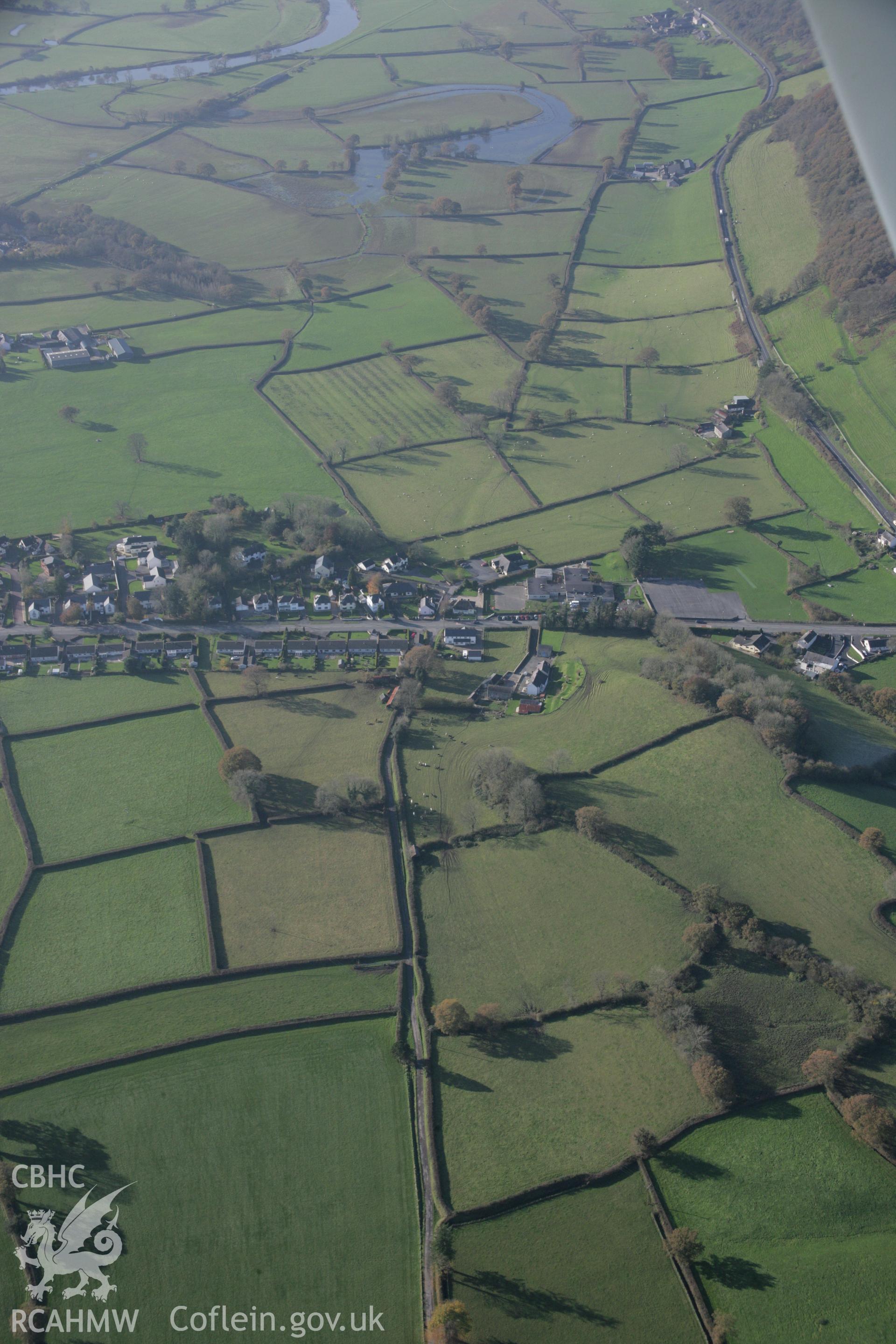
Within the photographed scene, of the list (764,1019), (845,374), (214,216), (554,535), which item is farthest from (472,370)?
(764,1019)

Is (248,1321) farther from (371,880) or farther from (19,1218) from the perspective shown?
(371,880)

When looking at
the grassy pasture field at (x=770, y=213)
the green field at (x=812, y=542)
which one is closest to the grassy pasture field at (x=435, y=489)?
the green field at (x=812, y=542)

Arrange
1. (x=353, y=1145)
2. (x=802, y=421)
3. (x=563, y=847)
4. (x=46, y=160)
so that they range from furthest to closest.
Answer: (x=46, y=160)
(x=802, y=421)
(x=563, y=847)
(x=353, y=1145)

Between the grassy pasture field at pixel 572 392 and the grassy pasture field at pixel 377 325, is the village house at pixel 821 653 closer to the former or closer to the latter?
the grassy pasture field at pixel 572 392

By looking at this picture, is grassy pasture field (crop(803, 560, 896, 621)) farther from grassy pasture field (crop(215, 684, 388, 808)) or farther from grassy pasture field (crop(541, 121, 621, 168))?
grassy pasture field (crop(541, 121, 621, 168))

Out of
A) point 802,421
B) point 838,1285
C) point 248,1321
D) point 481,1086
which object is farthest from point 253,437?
point 838,1285
